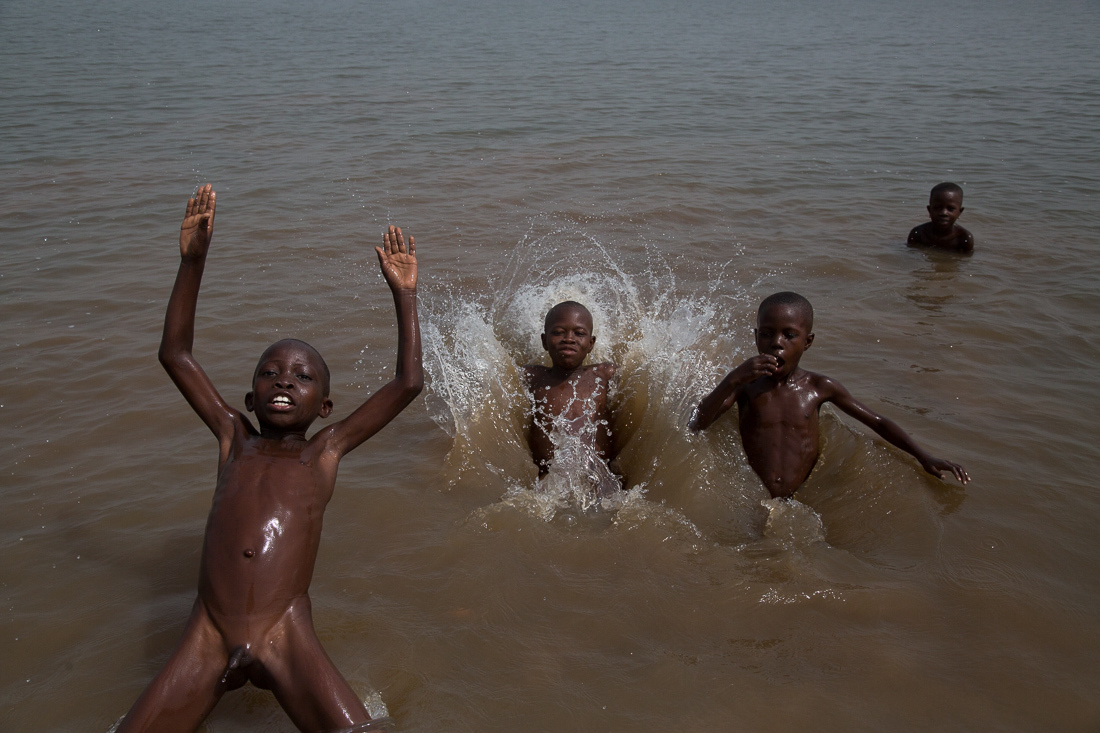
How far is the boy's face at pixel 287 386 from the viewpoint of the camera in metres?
3.18

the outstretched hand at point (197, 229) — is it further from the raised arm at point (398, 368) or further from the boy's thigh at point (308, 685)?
the boy's thigh at point (308, 685)

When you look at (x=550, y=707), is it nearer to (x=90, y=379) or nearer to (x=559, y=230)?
(x=90, y=379)

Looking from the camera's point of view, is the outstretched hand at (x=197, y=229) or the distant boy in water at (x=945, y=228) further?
the distant boy in water at (x=945, y=228)

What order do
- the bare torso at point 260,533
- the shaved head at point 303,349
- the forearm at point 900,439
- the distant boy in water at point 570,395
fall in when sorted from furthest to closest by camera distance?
the distant boy in water at point 570,395, the forearm at point 900,439, the shaved head at point 303,349, the bare torso at point 260,533

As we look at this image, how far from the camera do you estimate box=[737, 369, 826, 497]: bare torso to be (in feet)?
14.6

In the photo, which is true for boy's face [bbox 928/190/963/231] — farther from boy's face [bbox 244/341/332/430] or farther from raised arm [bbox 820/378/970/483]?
boy's face [bbox 244/341/332/430]

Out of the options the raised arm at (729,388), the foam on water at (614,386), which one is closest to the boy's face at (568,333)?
the foam on water at (614,386)

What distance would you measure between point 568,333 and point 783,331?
1.20 meters

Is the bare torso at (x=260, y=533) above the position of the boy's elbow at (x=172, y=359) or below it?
below

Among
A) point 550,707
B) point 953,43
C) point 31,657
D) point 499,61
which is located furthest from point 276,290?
point 953,43

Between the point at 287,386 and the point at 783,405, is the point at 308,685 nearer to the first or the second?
the point at 287,386

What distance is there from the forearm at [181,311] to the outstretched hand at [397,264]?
644 mm

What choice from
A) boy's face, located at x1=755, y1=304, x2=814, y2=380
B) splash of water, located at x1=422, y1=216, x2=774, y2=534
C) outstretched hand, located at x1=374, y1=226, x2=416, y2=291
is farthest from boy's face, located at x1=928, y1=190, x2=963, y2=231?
outstretched hand, located at x1=374, y1=226, x2=416, y2=291

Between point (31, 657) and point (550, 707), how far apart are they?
1870 millimetres
